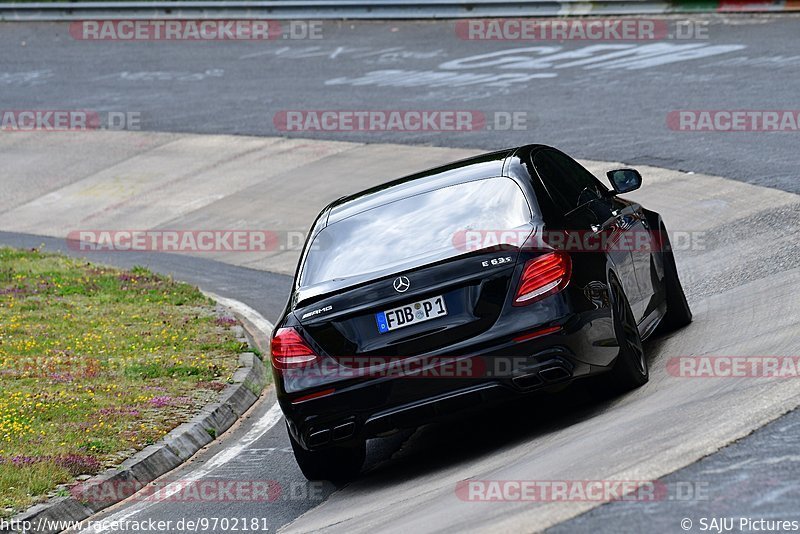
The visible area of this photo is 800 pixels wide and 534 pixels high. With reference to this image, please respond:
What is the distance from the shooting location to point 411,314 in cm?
742

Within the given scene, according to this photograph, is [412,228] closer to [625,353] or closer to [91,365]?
[625,353]

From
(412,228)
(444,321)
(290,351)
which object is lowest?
(290,351)

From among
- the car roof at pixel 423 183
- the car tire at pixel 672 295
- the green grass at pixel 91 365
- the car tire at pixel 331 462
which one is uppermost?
the car roof at pixel 423 183

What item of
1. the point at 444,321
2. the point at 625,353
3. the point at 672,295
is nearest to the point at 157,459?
the point at 444,321

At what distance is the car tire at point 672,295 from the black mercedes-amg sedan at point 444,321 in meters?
1.52

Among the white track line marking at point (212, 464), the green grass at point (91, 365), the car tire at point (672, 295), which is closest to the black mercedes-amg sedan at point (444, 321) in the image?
the white track line marking at point (212, 464)

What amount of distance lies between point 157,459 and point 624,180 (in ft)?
12.0

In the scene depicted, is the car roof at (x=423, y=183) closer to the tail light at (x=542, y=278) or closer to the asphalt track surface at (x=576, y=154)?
the tail light at (x=542, y=278)

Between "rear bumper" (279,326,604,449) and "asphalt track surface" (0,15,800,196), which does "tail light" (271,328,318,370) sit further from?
"asphalt track surface" (0,15,800,196)

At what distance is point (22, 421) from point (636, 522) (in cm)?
520

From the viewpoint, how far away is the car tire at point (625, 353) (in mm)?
7820

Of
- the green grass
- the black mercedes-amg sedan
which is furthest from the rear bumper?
the green grass

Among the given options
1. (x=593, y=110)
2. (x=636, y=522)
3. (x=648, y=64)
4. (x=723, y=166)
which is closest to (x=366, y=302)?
(x=636, y=522)

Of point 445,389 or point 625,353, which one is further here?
point 625,353
